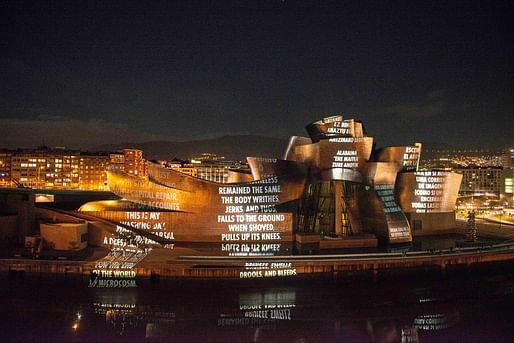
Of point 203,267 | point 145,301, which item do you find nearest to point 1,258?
point 145,301

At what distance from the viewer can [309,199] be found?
38375 mm

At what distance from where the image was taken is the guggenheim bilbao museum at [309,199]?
33.1 meters

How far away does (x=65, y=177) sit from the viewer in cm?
9300

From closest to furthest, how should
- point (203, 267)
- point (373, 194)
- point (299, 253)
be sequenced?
point (203, 267), point (299, 253), point (373, 194)

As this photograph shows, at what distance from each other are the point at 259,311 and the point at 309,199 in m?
19.0

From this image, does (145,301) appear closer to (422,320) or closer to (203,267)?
(203,267)

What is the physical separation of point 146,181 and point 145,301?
13.4 meters

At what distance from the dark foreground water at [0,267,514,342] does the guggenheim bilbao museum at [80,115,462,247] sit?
29.4ft

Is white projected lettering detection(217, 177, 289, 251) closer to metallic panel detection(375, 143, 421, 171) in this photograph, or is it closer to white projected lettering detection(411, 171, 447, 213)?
metallic panel detection(375, 143, 421, 171)

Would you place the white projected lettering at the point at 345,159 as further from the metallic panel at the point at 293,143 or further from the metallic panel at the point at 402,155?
the metallic panel at the point at 402,155

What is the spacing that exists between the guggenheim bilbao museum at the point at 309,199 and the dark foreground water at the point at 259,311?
896 centimetres

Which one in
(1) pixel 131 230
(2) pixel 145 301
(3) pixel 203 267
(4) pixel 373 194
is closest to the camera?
(2) pixel 145 301

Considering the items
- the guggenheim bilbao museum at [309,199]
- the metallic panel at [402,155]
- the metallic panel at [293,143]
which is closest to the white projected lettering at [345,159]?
the guggenheim bilbao museum at [309,199]

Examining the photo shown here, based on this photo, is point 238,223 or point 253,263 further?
point 238,223
